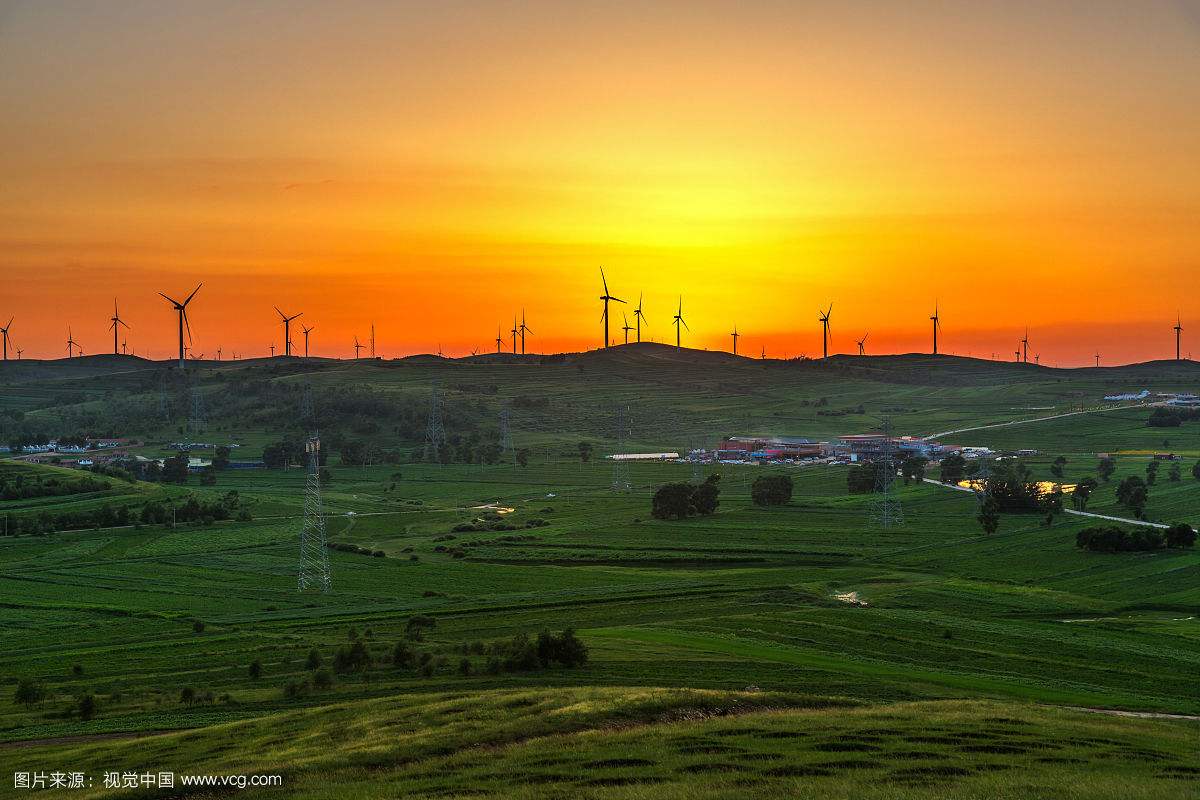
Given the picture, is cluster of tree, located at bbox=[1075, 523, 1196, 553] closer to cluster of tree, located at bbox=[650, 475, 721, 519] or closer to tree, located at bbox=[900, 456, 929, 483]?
cluster of tree, located at bbox=[650, 475, 721, 519]

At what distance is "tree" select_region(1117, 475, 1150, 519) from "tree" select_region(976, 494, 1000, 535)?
15.1 metres

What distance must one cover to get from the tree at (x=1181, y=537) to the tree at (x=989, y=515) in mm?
22548

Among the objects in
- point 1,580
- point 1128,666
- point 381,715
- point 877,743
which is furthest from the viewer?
point 1,580

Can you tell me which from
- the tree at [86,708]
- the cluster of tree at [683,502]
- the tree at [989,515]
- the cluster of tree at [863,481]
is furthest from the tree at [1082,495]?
the tree at [86,708]

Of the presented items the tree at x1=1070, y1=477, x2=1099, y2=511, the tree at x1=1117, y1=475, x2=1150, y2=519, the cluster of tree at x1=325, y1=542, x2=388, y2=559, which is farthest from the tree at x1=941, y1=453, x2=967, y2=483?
the cluster of tree at x1=325, y1=542, x2=388, y2=559

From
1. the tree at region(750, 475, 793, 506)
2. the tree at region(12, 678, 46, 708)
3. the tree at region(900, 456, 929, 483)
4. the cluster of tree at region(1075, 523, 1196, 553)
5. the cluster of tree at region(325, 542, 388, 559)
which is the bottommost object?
the tree at region(12, 678, 46, 708)

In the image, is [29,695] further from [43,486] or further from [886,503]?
[43,486]

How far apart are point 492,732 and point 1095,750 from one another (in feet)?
76.1

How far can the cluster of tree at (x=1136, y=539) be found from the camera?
118 meters

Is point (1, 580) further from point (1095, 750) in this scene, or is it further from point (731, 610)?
point (1095, 750)

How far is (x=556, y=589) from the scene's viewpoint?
114 metres

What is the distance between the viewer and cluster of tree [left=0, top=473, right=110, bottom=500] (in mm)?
176250

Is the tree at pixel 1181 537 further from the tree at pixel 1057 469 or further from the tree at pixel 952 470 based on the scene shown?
the tree at pixel 952 470

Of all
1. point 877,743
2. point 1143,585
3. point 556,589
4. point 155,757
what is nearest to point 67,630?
point 556,589
